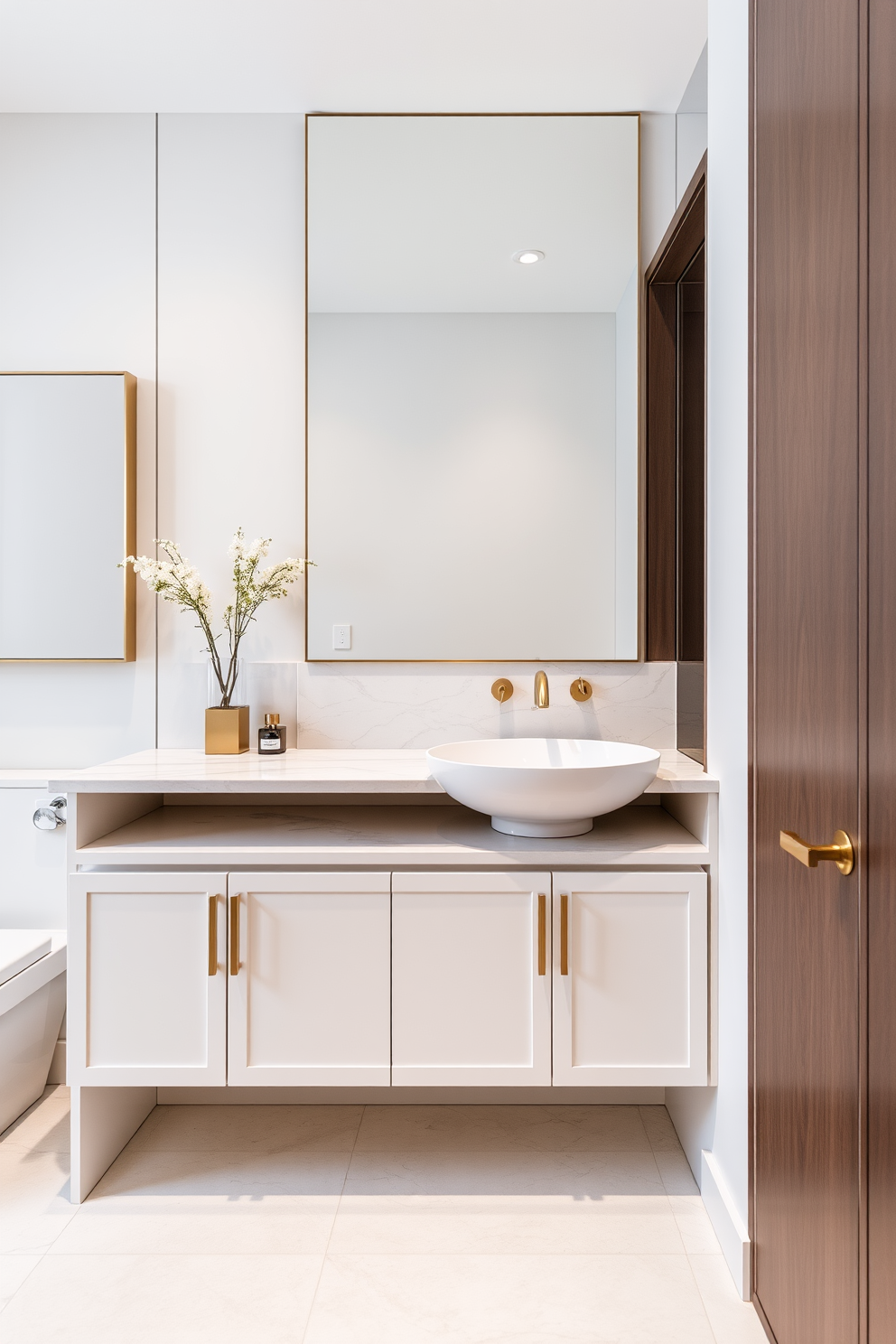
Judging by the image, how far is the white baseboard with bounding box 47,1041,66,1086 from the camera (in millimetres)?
2205

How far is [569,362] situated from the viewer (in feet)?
7.38

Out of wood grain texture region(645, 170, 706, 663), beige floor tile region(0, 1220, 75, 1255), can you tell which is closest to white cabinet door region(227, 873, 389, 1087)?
beige floor tile region(0, 1220, 75, 1255)

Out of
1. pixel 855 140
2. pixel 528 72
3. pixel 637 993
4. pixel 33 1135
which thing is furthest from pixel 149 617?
A: pixel 855 140

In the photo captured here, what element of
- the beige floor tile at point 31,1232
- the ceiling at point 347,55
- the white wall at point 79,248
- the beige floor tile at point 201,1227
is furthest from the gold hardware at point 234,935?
the ceiling at point 347,55

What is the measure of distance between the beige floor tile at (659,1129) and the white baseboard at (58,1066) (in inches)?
59.1

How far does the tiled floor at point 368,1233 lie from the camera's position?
1432mm

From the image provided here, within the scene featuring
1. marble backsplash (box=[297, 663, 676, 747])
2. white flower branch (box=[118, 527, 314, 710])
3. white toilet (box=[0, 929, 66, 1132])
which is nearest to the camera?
white toilet (box=[0, 929, 66, 1132])

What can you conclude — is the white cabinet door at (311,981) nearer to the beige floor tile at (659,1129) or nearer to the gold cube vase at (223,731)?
the gold cube vase at (223,731)

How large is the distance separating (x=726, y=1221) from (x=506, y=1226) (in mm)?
424

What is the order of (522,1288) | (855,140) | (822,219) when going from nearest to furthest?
(855,140)
(822,219)
(522,1288)

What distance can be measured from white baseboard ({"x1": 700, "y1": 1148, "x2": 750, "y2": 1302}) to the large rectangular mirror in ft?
3.90

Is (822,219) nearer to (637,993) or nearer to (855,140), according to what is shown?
(855,140)

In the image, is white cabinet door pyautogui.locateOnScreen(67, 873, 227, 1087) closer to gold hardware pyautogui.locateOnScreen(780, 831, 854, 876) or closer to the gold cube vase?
the gold cube vase

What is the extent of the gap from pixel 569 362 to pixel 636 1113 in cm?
194
